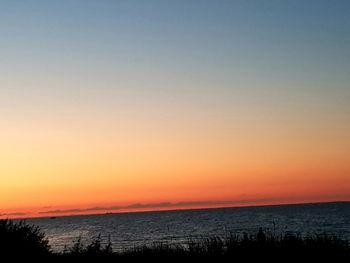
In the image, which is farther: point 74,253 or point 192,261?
point 74,253

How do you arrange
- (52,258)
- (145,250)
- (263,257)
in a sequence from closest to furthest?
(263,257), (52,258), (145,250)

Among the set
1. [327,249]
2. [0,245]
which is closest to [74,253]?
[0,245]

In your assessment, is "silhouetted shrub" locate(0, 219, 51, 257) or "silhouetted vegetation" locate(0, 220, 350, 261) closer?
"silhouetted vegetation" locate(0, 220, 350, 261)

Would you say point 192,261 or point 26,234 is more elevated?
point 26,234

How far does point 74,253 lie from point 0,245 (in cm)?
364

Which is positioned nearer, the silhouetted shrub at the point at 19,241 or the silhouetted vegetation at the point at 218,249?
the silhouetted vegetation at the point at 218,249

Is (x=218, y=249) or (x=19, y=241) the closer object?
(x=19, y=241)

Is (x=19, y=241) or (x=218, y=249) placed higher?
(x=19, y=241)

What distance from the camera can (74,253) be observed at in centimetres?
2508

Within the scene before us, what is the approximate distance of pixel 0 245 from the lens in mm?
23172

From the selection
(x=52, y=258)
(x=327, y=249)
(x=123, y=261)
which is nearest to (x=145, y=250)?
(x=123, y=261)

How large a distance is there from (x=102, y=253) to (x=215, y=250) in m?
5.44

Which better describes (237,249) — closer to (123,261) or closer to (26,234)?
(123,261)

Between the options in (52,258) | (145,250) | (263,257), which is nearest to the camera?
(263,257)
